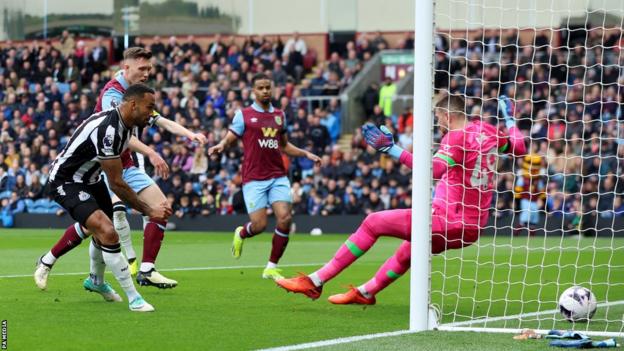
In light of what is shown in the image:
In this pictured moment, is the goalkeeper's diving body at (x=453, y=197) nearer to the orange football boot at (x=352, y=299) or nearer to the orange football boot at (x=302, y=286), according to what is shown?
the orange football boot at (x=302, y=286)

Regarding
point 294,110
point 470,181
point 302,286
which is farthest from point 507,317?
point 294,110

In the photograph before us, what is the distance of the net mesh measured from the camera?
404 inches

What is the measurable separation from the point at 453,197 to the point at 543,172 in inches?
607

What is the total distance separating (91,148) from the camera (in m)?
9.13

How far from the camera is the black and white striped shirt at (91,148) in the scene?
28.8 feet

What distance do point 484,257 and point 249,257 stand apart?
11.9 ft

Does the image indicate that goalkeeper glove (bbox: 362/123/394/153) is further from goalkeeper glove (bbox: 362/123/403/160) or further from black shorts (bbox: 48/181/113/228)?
black shorts (bbox: 48/181/113/228)

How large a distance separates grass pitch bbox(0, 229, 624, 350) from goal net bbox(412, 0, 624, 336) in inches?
4.2

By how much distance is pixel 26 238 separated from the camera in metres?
22.8

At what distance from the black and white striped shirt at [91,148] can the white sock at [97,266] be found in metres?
0.81

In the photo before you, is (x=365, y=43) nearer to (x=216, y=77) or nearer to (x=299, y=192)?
(x=216, y=77)

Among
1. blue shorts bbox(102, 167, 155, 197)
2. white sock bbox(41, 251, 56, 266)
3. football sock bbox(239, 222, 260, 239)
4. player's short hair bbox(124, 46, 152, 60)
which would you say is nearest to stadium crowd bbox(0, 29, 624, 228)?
football sock bbox(239, 222, 260, 239)

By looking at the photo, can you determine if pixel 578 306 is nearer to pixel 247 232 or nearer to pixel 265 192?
pixel 265 192

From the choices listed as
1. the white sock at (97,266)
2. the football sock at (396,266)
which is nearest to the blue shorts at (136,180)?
the white sock at (97,266)
